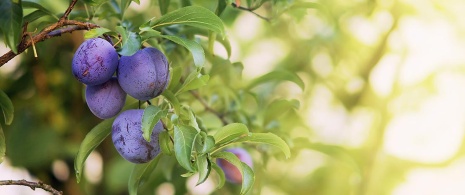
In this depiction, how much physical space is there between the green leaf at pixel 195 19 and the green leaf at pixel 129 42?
3 cm

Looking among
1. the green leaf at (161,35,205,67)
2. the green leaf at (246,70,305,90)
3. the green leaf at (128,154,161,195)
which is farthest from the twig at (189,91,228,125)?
the green leaf at (161,35,205,67)

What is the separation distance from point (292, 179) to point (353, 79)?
0.74 feet

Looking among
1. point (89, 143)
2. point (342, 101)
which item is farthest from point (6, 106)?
point (342, 101)

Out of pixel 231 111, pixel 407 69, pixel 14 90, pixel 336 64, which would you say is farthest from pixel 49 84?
pixel 407 69

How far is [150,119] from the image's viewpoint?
50 centimetres

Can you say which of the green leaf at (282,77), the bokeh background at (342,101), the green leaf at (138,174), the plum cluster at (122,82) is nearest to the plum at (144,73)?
the plum cluster at (122,82)

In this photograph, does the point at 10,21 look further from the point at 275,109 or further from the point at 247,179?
the point at 275,109

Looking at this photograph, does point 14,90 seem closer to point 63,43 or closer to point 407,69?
point 63,43

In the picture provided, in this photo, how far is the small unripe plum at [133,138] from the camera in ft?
1.73

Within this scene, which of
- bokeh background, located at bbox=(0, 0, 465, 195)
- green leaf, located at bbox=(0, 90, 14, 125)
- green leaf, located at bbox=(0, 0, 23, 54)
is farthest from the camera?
bokeh background, located at bbox=(0, 0, 465, 195)

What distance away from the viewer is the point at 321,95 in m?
1.38

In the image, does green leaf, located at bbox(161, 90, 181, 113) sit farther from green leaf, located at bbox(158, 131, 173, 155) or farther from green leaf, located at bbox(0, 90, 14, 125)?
green leaf, located at bbox(0, 90, 14, 125)

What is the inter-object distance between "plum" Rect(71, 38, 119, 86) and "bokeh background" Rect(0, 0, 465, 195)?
1.86 ft

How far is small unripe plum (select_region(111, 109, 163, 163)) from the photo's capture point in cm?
53
